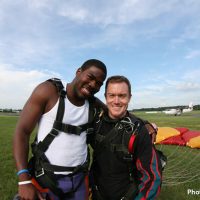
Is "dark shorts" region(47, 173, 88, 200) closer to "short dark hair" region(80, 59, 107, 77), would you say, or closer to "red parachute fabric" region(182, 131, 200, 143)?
"short dark hair" region(80, 59, 107, 77)

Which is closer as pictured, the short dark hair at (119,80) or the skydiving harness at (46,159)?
the skydiving harness at (46,159)

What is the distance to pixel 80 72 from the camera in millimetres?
3371

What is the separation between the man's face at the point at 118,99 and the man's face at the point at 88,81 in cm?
16

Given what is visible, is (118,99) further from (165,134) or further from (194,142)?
(165,134)

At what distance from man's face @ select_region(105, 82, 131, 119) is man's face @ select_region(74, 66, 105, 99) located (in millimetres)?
163

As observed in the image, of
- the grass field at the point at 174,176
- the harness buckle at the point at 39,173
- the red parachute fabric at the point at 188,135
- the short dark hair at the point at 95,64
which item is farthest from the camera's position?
the red parachute fabric at the point at 188,135

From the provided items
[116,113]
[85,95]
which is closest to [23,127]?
[85,95]

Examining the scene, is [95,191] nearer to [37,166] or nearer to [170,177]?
[37,166]

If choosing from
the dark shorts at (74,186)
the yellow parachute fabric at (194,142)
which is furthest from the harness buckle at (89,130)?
the yellow parachute fabric at (194,142)

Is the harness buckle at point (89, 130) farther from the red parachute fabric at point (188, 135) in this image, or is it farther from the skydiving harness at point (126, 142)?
the red parachute fabric at point (188, 135)

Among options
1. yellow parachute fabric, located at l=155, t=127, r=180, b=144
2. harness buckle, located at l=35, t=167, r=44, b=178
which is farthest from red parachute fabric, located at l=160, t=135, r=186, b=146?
harness buckle, located at l=35, t=167, r=44, b=178

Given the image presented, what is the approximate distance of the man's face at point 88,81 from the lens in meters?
3.24

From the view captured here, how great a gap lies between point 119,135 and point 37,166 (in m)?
0.95

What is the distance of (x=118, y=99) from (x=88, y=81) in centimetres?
38
